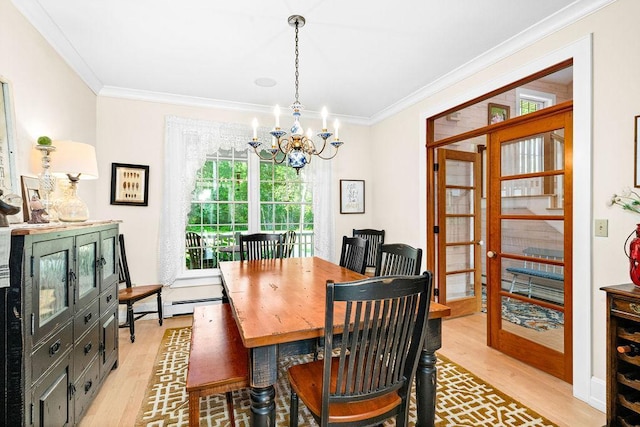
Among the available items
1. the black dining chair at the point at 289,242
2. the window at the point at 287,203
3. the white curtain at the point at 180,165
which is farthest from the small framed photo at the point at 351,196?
the white curtain at the point at 180,165

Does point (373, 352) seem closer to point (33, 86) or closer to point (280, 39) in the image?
point (280, 39)

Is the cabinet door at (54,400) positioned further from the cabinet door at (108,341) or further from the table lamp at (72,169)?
the table lamp at (72,169)

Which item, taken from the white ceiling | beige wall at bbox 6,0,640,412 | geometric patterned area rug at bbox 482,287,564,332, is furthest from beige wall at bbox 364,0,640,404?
geometric patterned area rug at bbox 482,287,564,332

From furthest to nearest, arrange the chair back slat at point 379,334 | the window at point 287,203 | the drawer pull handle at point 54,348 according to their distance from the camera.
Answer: the window at point 287,203
the drawer pull handle at point 54,348
the chair back slat at point 379,334

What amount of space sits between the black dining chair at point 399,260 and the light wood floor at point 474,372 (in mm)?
1170

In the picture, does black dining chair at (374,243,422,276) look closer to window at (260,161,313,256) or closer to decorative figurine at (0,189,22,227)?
decorative figurine at (0,189,22,227)

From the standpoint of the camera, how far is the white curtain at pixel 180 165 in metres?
3.92

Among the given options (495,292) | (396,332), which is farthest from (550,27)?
(396,332)

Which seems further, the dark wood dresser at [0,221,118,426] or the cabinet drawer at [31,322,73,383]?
the cabinet drawer at [31,322,73,383]

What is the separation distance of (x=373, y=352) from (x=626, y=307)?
1.51 m

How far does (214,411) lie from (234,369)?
740 mm

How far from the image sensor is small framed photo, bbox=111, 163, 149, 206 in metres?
3.75

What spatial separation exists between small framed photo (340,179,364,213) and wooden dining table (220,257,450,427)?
2.38m

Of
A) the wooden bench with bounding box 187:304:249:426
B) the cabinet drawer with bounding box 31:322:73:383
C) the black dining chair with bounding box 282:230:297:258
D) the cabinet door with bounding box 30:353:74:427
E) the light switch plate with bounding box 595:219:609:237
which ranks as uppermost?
the light switch plate with bounding box 595:219:609:237
